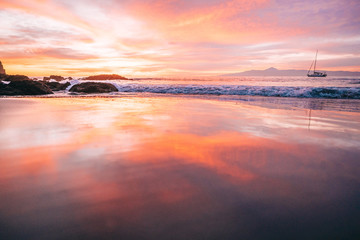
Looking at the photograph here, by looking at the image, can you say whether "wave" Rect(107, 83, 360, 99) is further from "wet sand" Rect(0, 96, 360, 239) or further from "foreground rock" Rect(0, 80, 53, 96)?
"wet sand" Rect(0, 96, 360, 239)

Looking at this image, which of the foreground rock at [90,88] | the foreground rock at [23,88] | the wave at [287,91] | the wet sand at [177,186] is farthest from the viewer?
the foreground rock at [90,88]

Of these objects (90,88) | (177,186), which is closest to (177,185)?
(177,186)

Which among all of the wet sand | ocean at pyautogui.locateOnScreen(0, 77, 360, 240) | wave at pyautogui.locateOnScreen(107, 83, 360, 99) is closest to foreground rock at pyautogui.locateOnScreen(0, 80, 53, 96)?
wave at pyautogui.locateOnScreen(107, 83, 360, 99)

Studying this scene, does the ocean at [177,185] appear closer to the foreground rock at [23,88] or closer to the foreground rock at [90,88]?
the foreground rock at [23,88]

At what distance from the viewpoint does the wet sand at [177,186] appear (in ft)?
4.25

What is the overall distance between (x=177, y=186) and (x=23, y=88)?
12.9 metres

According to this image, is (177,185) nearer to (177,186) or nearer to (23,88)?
(177,186)

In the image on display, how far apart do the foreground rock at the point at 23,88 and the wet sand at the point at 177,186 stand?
9.41 metres

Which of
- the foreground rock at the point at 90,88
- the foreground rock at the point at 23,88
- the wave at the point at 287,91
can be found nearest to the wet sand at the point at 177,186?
the foreground rock at the point at 23,88

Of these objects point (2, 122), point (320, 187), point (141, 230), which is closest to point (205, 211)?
point (141, 230)

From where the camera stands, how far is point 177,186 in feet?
5.87

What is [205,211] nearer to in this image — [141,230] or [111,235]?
[141,230]

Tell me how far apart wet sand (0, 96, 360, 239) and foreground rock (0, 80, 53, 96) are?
30.9 ft

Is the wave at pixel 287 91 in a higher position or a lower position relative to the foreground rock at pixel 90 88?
lower
